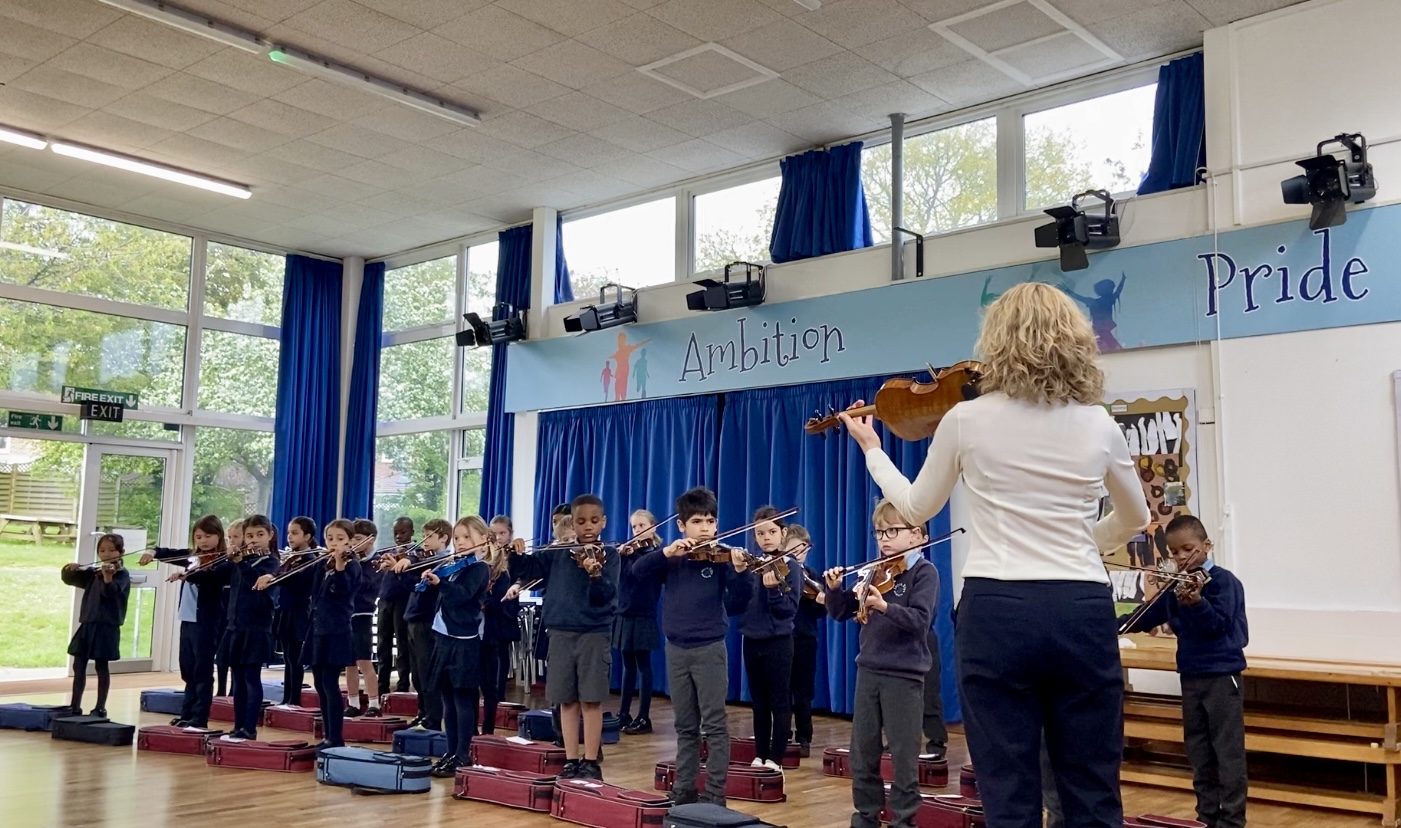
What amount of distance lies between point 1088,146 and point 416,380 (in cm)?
688

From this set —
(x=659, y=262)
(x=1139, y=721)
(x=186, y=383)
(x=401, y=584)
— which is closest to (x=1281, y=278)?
(x=1139, y=721)

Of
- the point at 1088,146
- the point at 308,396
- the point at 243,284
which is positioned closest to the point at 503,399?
the point at 308,396

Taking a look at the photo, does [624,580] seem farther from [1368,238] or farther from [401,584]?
[1368,238]

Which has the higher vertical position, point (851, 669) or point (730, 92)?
point (730, 92)

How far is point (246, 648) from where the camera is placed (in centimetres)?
597

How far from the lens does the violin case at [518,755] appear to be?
5230mm

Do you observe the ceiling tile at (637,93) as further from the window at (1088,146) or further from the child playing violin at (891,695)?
the child playing violin at (891,695)

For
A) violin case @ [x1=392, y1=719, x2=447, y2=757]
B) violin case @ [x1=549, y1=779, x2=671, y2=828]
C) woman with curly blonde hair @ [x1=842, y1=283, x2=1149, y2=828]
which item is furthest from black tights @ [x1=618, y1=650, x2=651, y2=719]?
woman with curly blonde hair @ [x1=842, y1=283, x2=1149, y2=828]

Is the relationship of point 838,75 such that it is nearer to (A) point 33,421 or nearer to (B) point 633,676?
(B) point 633,676

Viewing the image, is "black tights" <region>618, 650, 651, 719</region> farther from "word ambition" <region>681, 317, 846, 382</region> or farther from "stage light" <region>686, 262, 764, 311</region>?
"stage light" <region>686, 262, 764, 311</region>

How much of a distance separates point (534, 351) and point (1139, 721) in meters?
6.06

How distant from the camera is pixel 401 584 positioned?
24.8ft

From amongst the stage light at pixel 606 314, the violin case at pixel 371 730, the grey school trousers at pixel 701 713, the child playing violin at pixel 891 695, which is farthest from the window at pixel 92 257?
the child playing violin at pixel 891 695

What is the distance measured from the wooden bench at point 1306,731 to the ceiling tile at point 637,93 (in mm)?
4390
